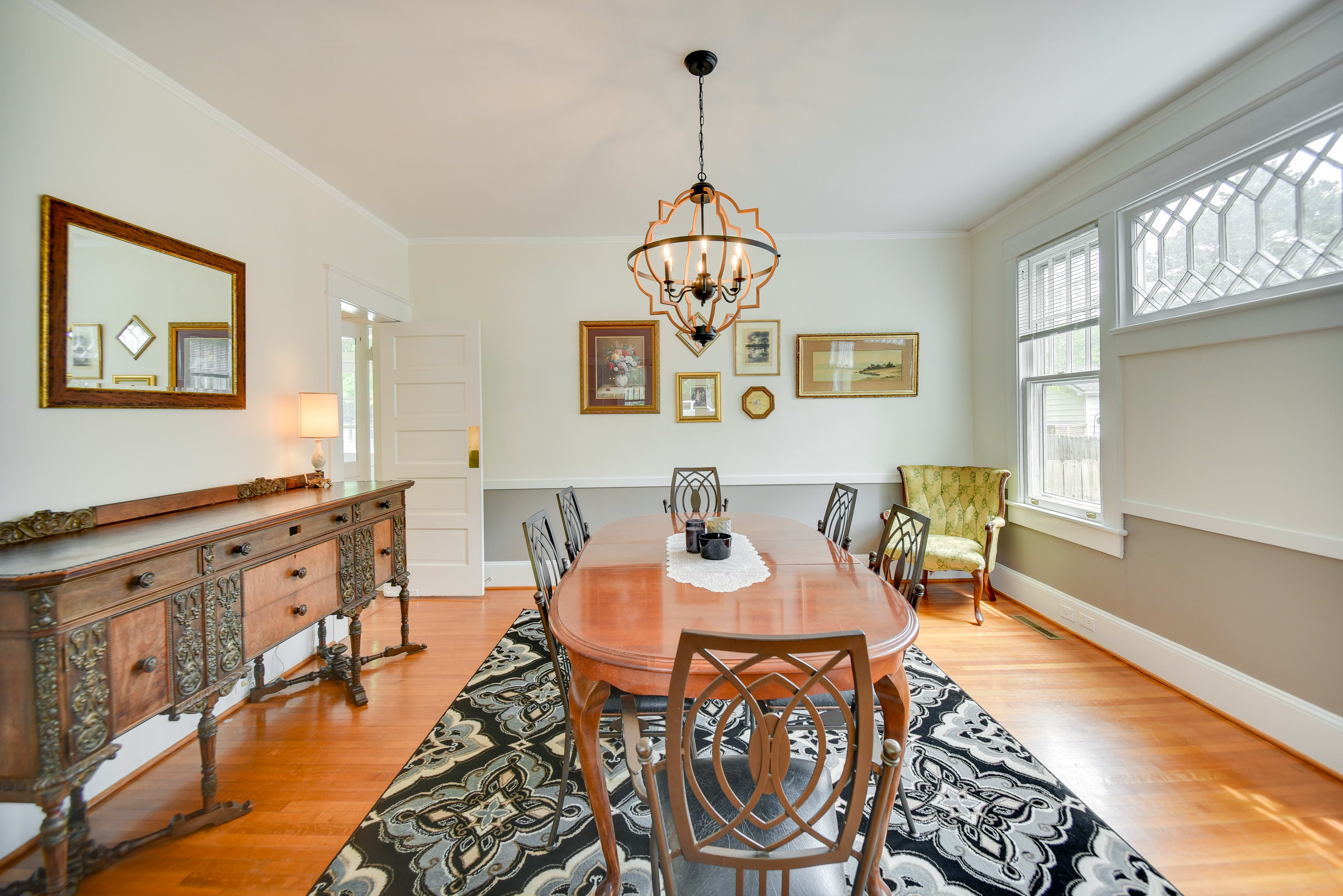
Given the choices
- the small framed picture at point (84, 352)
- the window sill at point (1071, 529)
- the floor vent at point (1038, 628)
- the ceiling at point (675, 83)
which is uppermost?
the ceiling at point (675, 83)

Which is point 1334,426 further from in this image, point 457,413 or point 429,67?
point 457,413

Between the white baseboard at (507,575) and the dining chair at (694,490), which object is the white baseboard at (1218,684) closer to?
the dining chair at (694,490)

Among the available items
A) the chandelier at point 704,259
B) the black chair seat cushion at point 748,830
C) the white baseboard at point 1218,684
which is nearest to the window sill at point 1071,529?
the white baseboard at point 1218,684

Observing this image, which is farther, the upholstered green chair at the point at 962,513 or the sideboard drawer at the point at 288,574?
the upholstered green chair at the point at 962,513

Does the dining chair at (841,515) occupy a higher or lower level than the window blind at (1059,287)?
lower

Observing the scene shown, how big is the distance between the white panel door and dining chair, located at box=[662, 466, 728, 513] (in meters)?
1.52

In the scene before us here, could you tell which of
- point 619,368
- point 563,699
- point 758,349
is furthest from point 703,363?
point 563,699

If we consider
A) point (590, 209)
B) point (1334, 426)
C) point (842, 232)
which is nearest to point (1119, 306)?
point (1334, 426)

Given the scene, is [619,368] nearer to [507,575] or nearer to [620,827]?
[507,575]

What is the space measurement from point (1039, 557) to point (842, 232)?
2831mm

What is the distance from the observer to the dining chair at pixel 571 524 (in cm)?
263

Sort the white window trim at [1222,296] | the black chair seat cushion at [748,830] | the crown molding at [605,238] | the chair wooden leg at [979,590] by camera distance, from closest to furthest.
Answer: the black chair seat cushion at [748,830], the white window trim at [1222,296], the chair wooden leg at [979,590], the crown molding at [605,238]

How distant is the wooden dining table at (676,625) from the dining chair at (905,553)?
7 cm

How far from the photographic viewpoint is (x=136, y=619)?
1547mm
